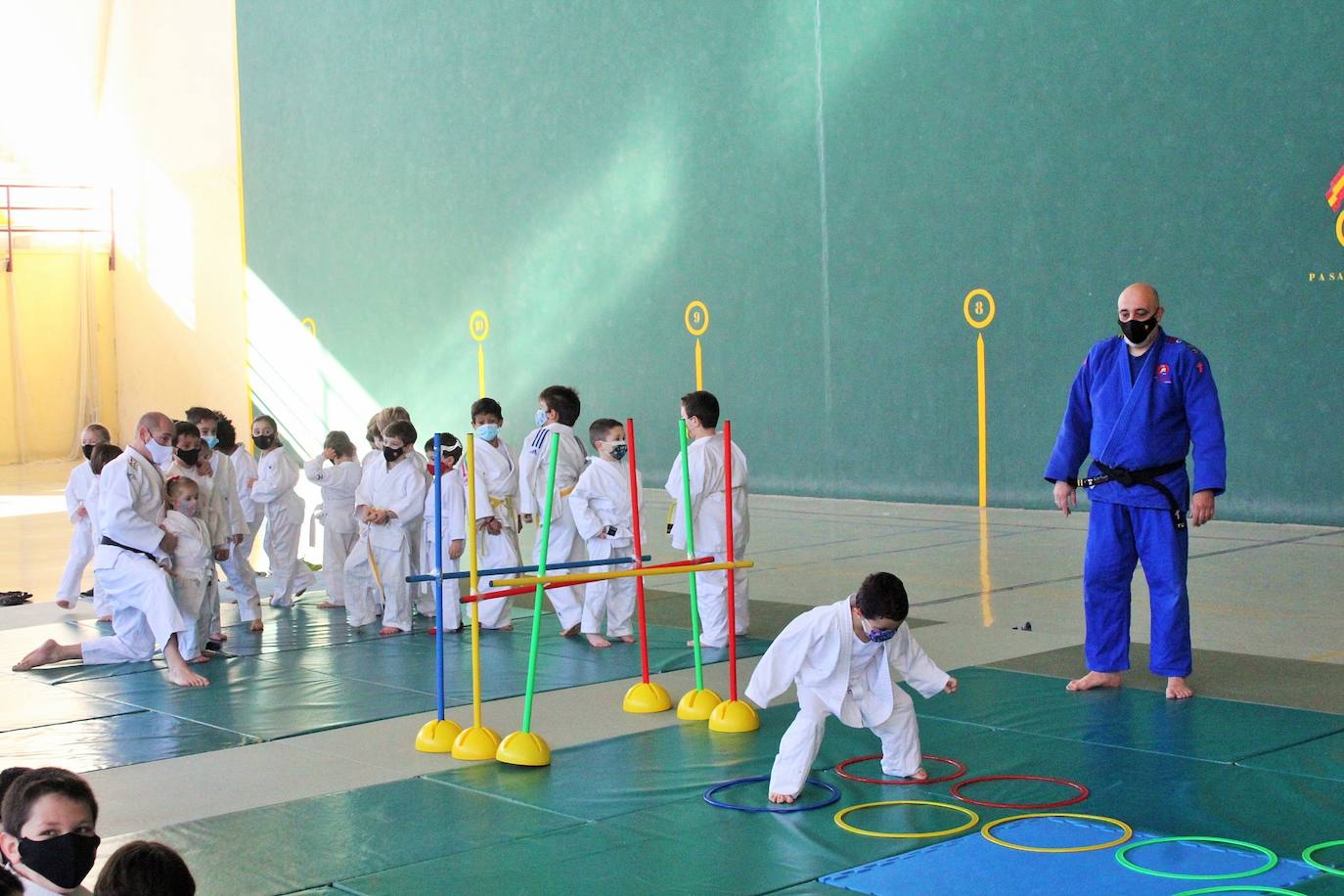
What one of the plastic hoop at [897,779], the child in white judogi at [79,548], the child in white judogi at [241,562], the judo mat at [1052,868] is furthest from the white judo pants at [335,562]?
the judo mat at [1052,868]

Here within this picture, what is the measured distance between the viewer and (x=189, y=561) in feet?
25.3

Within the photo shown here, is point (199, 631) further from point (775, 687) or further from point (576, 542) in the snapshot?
point (775, 687)

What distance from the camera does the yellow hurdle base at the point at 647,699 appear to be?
634 centimetres

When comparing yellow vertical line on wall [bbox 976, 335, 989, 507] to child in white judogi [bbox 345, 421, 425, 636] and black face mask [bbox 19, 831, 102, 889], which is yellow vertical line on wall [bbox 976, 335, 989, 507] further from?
black face mask [bbox 19, 831, 102, 889]

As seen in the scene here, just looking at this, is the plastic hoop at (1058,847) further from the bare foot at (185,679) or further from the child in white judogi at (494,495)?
the child in white judogi at (494,495)

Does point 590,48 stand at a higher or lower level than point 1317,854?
higher

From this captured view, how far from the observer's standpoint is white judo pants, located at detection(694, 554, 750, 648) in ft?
25.6

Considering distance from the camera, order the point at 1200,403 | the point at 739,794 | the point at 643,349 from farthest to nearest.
Result: the point at 643,349, the point at 1200,403, the point at 739,794

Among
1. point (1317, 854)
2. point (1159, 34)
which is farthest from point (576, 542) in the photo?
point (1159, 34)

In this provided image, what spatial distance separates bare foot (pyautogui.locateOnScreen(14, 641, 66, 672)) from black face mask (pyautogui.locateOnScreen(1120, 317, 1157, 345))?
5.66 meters

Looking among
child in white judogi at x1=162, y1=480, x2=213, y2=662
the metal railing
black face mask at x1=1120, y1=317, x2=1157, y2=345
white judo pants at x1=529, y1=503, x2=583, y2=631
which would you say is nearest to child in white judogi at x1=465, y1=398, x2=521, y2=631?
white judo pants at x1=529, y1=503, x2=583, y2=631

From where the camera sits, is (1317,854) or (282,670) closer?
(1317,854)

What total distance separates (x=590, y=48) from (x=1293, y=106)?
8.43m

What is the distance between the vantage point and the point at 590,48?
16906mm
